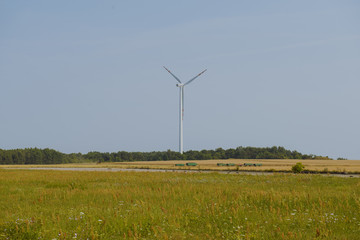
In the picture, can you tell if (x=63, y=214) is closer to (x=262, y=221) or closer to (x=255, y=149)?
(x=262, y=221)

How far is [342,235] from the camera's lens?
9320 mm

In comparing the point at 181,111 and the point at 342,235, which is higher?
the point at 181,111

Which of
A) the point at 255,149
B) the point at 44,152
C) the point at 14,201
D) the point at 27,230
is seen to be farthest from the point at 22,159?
the point at 27,230

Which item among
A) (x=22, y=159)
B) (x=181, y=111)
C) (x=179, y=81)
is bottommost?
(x=22, y=159)

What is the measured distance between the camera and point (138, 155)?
449 ft

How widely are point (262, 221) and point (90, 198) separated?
9382mm

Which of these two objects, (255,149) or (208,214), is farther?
(255,149)

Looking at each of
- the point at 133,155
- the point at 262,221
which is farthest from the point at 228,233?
the point at 133,155

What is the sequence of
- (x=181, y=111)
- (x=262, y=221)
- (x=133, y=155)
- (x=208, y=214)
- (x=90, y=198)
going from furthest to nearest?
(x=133, y=155) → (x=181, y=111) → (x=90, y=198) → (x=208, y=214) → (x=262, y=221)

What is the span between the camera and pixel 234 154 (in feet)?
391

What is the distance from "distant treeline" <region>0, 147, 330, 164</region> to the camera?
114125 millimetres

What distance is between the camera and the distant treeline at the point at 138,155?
114 meters

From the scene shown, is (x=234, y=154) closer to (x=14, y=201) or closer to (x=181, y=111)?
(x=181, y=111)

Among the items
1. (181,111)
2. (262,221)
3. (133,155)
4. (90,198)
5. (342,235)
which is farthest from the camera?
(133,155)
